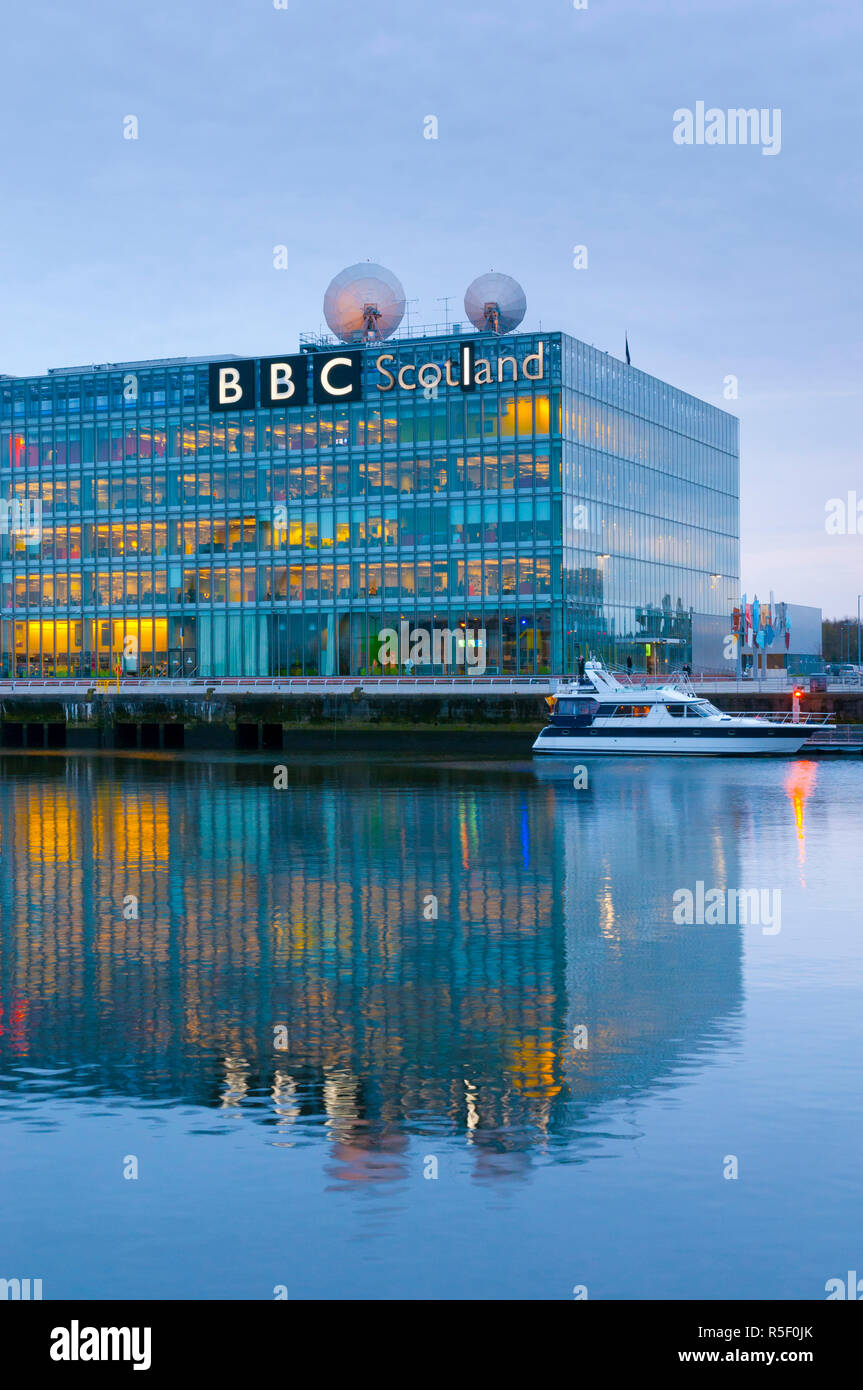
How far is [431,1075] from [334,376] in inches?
4501

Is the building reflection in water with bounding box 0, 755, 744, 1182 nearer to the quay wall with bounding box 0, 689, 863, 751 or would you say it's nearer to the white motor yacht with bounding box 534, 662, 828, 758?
the white motor yacht with bounding box 534, 662, 828, 758

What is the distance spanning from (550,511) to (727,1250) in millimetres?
112167

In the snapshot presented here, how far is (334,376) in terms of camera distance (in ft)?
416

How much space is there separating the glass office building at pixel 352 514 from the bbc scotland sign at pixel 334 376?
20 cm

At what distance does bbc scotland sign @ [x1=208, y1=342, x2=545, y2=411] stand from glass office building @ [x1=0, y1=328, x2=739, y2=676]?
199mm

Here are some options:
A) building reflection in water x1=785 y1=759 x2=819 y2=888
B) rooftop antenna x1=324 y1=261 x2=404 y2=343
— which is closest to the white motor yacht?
building reflection in water x1=785 y1=759 x2=819 y2=888

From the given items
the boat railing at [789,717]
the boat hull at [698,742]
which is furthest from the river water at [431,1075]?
the boat railing at [789,717]

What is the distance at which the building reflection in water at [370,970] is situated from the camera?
52.3 ft

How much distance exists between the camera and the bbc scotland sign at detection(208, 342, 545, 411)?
400 feet

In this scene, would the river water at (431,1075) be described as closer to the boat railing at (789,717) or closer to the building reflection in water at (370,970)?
the building reflection in water at (370,970)

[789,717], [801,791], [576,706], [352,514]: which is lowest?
[801,791]

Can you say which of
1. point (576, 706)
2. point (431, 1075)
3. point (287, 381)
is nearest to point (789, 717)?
point (576, 706)

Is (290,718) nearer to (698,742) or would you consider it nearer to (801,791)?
(698,742)
